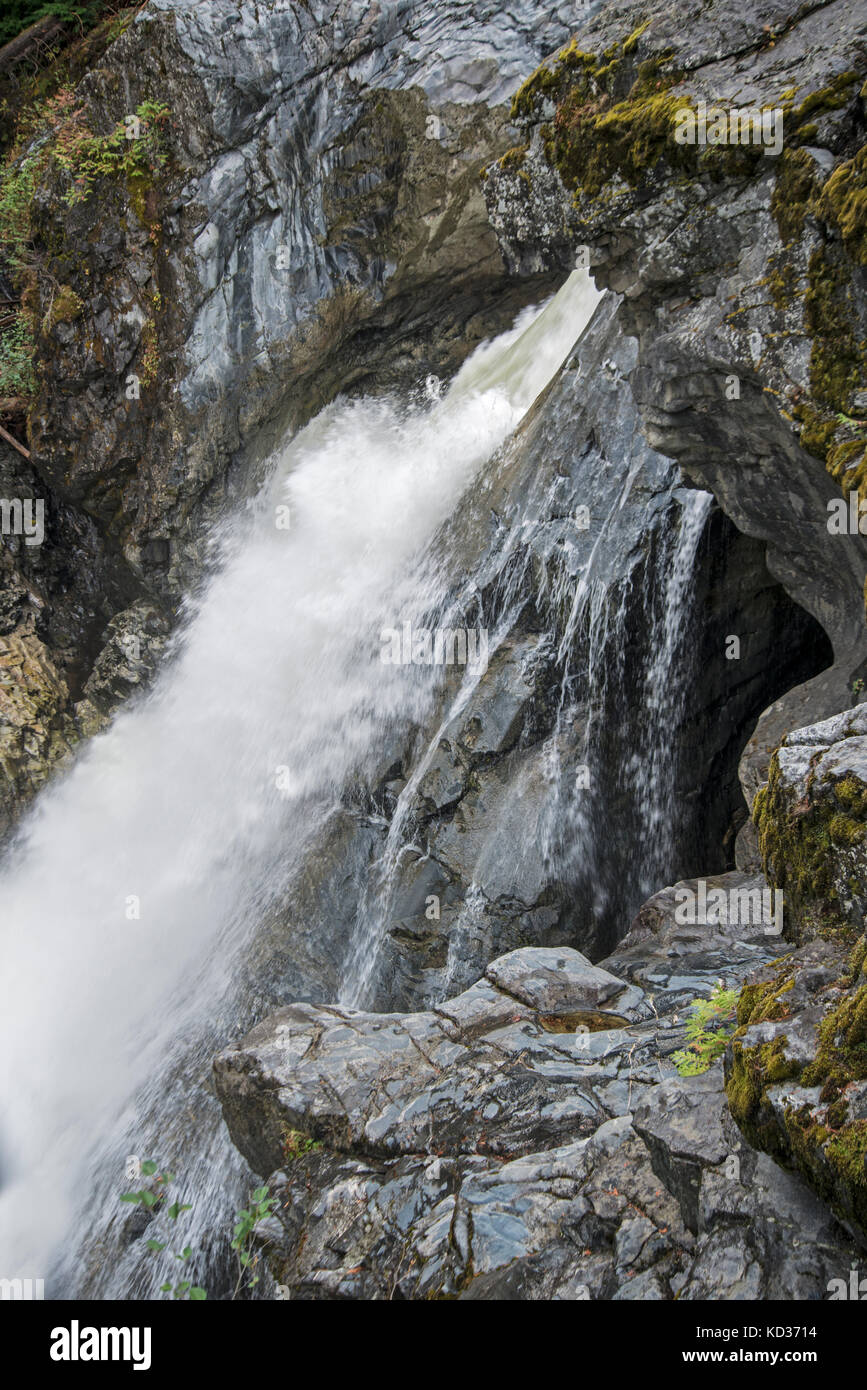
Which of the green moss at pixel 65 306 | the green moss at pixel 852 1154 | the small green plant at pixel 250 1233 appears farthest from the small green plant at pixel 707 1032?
the green moss at pixel 65 306

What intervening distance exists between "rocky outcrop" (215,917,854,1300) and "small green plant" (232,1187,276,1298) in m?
0.09

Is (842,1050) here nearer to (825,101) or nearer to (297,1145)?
(297,1145)

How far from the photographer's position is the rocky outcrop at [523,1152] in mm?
3555

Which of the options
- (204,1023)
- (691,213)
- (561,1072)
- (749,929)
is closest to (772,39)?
(691,213)

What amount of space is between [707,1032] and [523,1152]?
A: 1169 millimetres

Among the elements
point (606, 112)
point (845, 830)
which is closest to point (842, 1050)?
point (845, 830)

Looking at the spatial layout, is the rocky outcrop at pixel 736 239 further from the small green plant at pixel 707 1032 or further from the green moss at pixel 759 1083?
the green moss at pixel 759 1083

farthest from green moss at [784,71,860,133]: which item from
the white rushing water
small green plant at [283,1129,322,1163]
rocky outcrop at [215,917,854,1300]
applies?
small green plant at [283,1129,322,1163]

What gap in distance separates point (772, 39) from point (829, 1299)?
22.5 ft

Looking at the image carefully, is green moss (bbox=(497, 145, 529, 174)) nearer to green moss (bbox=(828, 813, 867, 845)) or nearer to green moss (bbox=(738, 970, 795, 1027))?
green moss (bbox=(828, 813, 867, 845))

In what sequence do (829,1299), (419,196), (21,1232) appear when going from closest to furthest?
(829,1299), (21,1232), (419,196)

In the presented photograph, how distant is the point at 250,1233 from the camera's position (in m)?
5.11

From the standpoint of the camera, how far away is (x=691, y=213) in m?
6.04

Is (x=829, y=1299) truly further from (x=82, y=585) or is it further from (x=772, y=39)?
(x=82, y=585)
